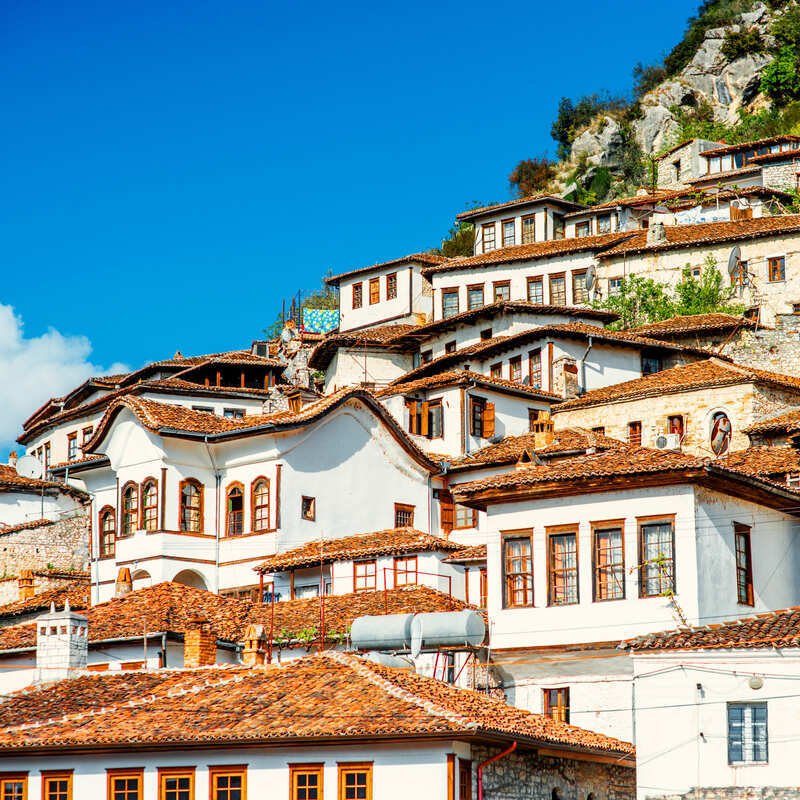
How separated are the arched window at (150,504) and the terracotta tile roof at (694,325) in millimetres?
21386

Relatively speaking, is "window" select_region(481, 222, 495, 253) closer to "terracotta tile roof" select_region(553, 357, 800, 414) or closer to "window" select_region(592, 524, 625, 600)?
"terracotta tile roof" select_region(553, 357, 800, 414)

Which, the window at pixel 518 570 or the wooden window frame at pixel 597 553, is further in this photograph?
the window at pixel 518 570

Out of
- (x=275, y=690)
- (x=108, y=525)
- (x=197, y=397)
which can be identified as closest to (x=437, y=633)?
(x=275, y=690)

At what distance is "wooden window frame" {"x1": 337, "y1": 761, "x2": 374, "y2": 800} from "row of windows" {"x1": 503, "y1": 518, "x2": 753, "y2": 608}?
753cm

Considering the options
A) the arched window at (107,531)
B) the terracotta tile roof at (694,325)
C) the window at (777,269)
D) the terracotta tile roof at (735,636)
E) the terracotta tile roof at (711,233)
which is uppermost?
the terracotta tile roof at (711,233)

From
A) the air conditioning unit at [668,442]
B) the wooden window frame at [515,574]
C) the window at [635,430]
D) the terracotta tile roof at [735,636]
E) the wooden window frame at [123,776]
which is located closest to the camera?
the terracotta tile roof at [735,636]

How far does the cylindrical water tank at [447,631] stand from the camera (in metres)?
34.0

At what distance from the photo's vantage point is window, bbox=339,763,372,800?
1085 inches

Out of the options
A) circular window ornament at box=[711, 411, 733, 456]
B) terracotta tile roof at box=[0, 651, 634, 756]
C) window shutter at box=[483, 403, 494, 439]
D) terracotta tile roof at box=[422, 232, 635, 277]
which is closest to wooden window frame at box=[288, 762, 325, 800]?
terracotta tile roof at box=[0, 651, 634, 756]

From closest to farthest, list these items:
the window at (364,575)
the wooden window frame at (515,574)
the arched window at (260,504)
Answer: the wooden window frame at (515,574)
the window at (364,575)
the arched window at (260,504)

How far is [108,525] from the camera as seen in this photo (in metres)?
51.3

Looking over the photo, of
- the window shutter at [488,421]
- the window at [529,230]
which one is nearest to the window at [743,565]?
the window shutter at [488,421]

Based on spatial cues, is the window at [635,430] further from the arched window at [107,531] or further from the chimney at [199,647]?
the chimney at [199,647]

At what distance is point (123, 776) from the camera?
29.4 meters
